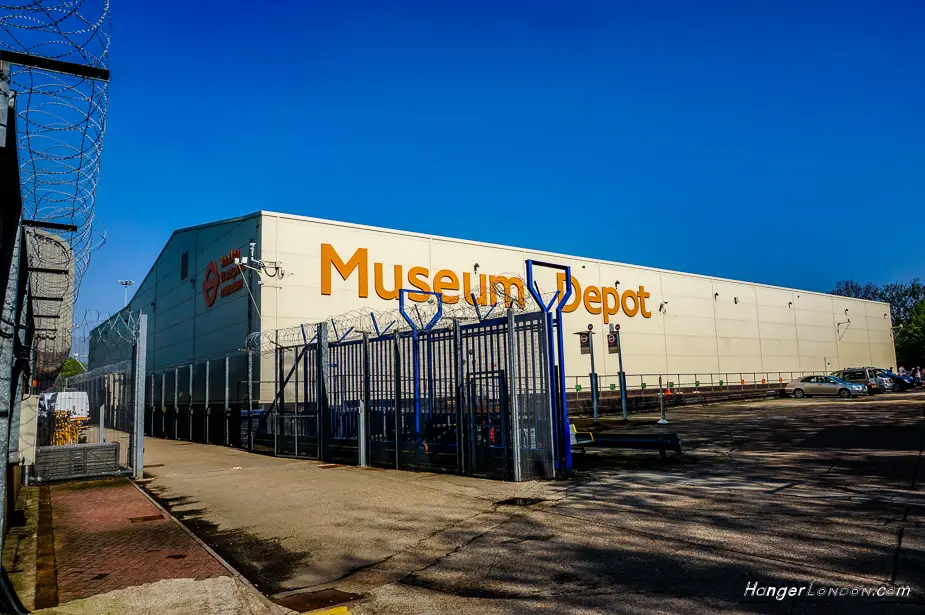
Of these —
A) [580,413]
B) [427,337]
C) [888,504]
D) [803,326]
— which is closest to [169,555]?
[427,337]

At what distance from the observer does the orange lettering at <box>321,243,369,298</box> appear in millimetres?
24312

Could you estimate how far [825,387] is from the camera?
113ft

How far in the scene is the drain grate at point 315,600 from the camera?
455cm

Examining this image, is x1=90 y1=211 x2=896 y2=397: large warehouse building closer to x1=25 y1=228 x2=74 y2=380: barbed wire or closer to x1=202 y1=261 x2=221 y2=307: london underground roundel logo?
x1=202 y1=261 x2=221 y2=307: london underground roundel logo

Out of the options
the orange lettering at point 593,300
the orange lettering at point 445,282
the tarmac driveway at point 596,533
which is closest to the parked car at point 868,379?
the orange lettering at point 593,300

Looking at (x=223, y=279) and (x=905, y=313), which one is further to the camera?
(x=905, y=313)

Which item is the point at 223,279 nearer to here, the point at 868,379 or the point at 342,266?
the point at 342,266

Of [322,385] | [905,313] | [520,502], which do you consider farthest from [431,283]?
[905,313]

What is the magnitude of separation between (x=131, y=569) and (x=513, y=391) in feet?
18.4

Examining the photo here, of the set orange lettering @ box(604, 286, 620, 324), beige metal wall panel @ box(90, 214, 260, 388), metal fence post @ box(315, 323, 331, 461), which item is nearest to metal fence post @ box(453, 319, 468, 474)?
metal fence post @ box(315, 323, 331, 461)

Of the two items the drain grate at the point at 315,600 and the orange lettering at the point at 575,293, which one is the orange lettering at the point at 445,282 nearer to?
the orange lettering at the point at 575,293

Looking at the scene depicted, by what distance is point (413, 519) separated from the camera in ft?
23.8

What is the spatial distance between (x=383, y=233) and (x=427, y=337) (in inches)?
602

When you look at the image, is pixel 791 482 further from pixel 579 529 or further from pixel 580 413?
pixel 580 413
